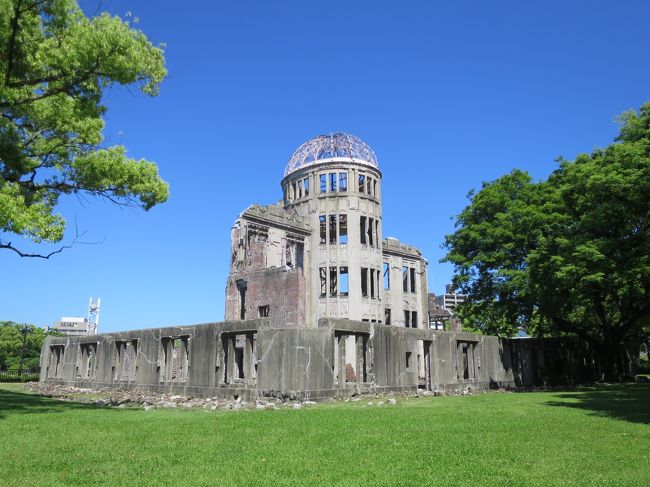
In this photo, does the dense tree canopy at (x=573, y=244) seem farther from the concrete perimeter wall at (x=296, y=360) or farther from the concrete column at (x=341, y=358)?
the concrete column at (x=341, y=358)

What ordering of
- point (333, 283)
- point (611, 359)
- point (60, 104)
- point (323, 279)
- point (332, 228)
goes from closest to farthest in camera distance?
1. point (60, 104)
2. point (611, 359)
3. point (332, 228)
4. point (333, 283)
5. point (323, 279)

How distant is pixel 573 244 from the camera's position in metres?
21.5

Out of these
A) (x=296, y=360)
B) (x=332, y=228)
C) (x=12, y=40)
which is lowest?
(x=296, y=360)

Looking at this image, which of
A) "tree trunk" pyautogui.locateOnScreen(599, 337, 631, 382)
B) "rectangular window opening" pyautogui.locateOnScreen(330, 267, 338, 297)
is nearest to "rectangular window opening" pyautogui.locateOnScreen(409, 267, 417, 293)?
"rectangular window opening" pyautogui.locateOnScreen(330, 267, 338, 297)

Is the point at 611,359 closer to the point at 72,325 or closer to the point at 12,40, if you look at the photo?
the point at 12,40

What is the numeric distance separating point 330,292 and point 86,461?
1199 inches

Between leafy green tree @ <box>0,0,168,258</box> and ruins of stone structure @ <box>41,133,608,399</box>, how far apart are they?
7415mm

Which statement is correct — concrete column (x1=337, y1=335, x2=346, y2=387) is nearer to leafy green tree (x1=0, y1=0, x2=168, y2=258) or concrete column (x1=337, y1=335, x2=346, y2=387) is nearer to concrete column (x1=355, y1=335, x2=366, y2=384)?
concrete column (x1=355, y1=335, x2=366, y2=384)

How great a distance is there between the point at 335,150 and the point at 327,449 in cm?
3191

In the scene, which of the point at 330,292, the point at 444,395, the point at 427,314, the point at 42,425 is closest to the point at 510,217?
the point at 444,395

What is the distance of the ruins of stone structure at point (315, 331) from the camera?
19375mm

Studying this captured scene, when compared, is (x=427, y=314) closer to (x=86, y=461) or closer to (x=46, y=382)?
(x=46, y=382)

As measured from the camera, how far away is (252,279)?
1302 inches

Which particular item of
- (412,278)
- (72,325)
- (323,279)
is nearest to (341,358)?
(323,279)
